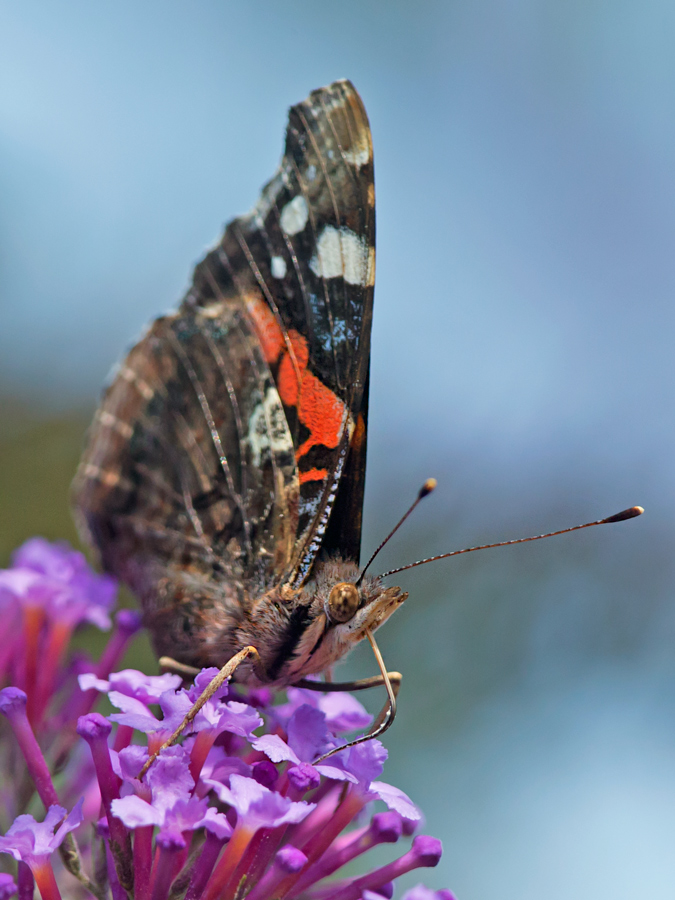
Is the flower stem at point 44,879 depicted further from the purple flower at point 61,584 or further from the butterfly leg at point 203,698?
the purple flower at point 61,584

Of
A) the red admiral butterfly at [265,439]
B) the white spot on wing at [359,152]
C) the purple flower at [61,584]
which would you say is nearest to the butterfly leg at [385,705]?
the red admiral butterfly at [265,439]

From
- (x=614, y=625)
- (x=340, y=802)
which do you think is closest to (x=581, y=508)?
(x=614, y=625)

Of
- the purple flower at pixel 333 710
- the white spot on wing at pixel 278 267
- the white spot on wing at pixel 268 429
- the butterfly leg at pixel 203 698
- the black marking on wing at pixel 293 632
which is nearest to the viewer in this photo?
the butterfly leg at pixel 203 698

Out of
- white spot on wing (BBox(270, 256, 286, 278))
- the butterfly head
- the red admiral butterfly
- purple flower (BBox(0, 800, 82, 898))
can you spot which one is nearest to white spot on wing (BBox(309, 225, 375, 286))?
the red admiral butterfly

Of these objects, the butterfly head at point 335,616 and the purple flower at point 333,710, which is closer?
the butterfly head at point 335,616

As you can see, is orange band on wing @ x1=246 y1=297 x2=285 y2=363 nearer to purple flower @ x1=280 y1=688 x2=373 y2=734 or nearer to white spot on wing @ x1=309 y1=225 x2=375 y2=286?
white spot on wing @ x1=309 y1=225 x2=375 y2=286

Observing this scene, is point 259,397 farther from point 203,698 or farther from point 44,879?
point 44,879

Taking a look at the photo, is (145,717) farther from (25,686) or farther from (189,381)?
(189,381)

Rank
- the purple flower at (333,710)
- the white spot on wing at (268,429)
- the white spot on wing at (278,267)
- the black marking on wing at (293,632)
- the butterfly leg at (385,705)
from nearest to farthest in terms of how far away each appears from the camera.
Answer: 1. the butterfly leg at (385,705)
2. the black marking on wing at (293,632)
3. the purple flower at (333,710)
4. the white spot on wing at (268,429)
5. the white spot on wing at (278,267)
